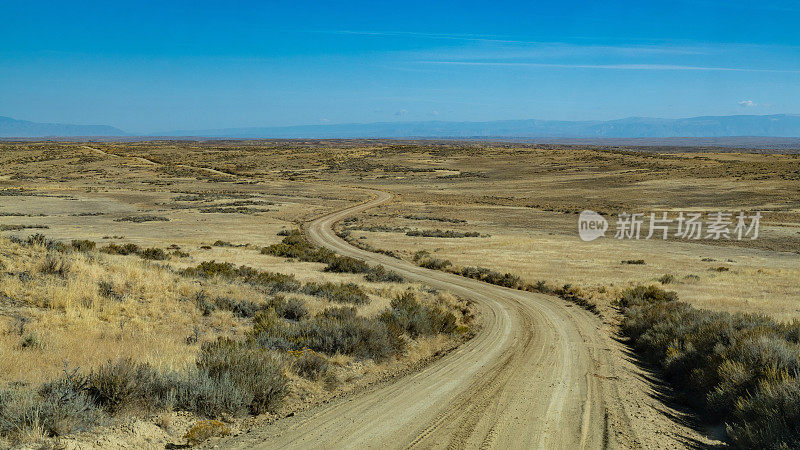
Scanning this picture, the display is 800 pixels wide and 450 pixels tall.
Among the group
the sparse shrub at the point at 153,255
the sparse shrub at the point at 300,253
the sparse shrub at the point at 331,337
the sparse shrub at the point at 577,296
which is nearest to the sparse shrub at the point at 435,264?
the sparse shrub at the point at 300,253

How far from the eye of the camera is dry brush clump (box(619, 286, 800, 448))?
7.02 meters

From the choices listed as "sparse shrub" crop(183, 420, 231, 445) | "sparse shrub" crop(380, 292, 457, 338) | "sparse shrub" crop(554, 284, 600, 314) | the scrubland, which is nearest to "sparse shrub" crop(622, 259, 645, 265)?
the scrubland

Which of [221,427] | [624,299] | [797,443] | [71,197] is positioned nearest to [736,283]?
[624,299]

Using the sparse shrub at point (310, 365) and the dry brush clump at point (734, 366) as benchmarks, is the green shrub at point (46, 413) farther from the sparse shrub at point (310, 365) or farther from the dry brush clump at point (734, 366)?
the dry brush clump at point (734, 366)

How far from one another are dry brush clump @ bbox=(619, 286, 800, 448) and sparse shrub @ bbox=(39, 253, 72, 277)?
53.1 ft

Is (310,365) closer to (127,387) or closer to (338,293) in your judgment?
(127,387)

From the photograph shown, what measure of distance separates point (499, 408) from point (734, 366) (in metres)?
4.75

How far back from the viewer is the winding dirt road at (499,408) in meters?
7.43

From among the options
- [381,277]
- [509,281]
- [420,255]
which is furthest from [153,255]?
[509,281]

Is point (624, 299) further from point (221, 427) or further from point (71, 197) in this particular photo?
point (71, 197)

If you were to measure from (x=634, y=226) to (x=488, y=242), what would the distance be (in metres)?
20.9

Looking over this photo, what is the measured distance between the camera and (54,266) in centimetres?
1382

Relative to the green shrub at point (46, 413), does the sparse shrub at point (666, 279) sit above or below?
below

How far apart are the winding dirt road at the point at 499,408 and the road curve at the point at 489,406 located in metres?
0.02
